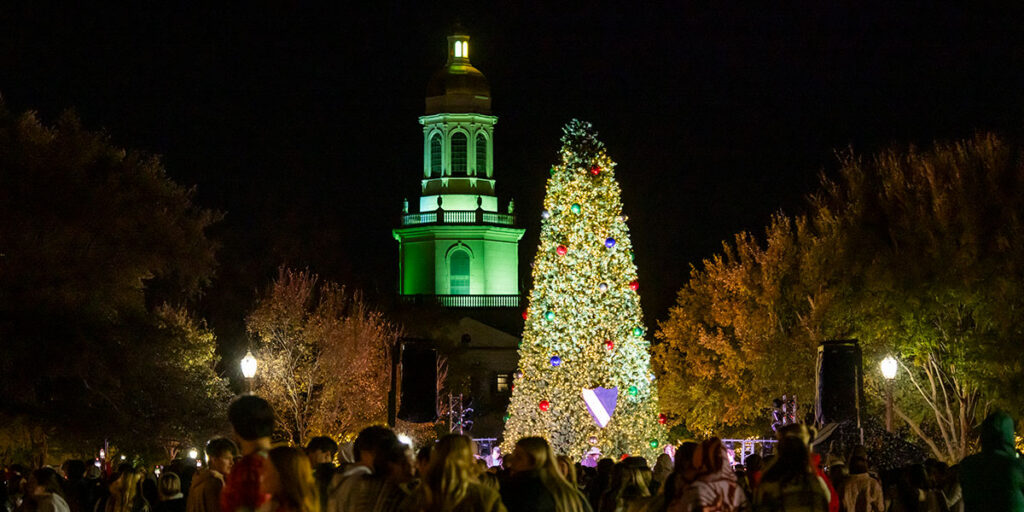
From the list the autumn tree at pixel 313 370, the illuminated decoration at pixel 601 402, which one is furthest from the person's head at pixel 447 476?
the autumn tree at pixel 313 370

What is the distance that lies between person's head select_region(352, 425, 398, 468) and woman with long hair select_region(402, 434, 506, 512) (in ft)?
1.42

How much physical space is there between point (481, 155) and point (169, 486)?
69.2 meters

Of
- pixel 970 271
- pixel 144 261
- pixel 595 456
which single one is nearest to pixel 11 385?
pixel 144 261

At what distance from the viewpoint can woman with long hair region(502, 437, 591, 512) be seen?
10047 mm

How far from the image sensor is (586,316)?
34.9m

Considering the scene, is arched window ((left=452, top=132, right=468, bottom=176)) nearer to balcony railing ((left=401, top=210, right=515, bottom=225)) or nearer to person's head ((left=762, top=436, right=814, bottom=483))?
balcony railing ((left=401, top=210, right=515, bottom=225))

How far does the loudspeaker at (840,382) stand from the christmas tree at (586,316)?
11.5 meters

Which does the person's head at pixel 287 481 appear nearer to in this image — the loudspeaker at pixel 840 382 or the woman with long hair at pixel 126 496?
the woman with long hair at pixel 126 496

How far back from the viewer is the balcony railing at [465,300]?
82.4 meters

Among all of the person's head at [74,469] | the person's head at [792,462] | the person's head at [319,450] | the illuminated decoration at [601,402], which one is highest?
the illuminated decoration at [601,402]

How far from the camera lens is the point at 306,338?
178 feet

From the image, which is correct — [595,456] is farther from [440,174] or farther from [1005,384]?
[440,174]

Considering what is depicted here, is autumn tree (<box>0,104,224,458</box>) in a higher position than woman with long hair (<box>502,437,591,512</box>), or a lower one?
higher

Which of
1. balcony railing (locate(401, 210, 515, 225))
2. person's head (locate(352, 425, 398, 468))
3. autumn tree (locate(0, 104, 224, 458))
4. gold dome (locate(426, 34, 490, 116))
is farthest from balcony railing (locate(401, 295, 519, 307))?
person's head (locate(352, 425, 398, 468))
